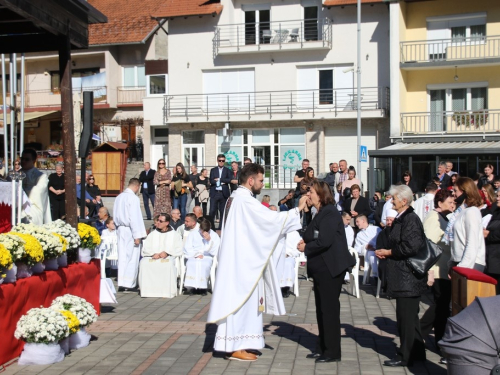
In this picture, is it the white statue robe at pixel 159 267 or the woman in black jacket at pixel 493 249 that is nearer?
the woman in black jacket at pixel 493 249

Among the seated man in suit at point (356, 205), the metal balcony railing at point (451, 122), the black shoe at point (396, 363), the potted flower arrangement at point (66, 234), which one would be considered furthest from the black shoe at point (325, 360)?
the metal balcony railing at point (451, 122)

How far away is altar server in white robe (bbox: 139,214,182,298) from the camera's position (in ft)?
43.2

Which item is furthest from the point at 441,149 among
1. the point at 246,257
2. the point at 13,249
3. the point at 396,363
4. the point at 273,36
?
the point at 13,249

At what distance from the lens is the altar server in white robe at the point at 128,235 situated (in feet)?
45.2

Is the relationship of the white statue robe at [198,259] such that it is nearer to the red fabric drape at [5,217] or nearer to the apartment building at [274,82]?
the red fabric drape at [5,217]

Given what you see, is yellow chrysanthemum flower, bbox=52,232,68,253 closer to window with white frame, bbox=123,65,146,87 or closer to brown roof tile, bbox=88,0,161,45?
brown roof tile, bbox=88,0,161,45

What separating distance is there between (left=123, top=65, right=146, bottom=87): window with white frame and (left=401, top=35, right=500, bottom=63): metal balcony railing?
52.6 ft

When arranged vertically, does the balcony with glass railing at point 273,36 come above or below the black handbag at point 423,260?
above

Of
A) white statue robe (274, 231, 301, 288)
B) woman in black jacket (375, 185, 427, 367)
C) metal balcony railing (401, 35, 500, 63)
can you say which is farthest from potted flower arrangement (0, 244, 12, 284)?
metal balcony railing (401, 35, 500, 63)

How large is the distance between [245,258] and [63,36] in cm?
439

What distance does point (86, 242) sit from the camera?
1021 cm

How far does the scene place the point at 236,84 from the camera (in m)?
35.2

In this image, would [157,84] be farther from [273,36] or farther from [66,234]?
[66,234]

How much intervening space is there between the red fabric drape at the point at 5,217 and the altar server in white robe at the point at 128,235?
14.1ft
